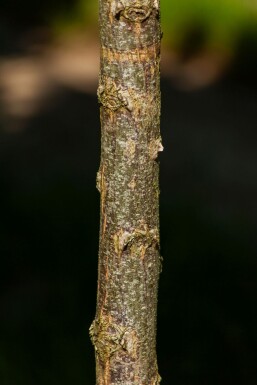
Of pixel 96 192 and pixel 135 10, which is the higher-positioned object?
pixel 96 192

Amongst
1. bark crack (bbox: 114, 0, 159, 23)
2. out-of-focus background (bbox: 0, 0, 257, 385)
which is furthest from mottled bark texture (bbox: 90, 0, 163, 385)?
out-of-focus background (bbox: 0, 0, 257, 385)
